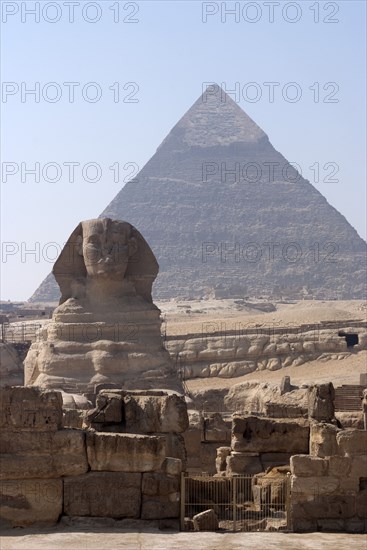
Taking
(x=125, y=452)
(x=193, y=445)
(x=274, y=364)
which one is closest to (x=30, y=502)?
(x=125, y=452)

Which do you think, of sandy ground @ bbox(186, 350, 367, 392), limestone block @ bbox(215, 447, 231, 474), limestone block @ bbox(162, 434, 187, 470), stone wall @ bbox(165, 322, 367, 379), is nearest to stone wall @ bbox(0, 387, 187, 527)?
limestone block @ bbox(162, 434, 187, 470)

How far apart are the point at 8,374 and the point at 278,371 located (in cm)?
940

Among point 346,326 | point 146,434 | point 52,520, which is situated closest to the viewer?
point 52,520

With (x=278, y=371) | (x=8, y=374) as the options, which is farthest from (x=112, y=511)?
(x=278, y=371)

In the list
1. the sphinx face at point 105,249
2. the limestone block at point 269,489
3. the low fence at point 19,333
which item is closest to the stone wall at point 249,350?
the low fence at point 19,333

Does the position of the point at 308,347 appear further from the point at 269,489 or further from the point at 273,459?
the point at 269,489

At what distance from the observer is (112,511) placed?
10.5 meters

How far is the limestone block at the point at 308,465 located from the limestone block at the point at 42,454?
154cm

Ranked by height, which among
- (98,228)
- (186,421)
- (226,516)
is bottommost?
(226,516)

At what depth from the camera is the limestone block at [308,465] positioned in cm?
1076

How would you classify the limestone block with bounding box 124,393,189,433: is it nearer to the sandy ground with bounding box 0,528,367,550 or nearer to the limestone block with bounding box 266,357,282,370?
the sandy ground with bounding box 0,528,367,550

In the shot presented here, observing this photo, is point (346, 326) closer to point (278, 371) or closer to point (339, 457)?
point (278, 371)

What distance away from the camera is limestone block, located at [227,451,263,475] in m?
13.1

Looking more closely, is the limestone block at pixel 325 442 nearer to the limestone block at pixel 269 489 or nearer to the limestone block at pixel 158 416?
the limestone block at pixel 269 489
